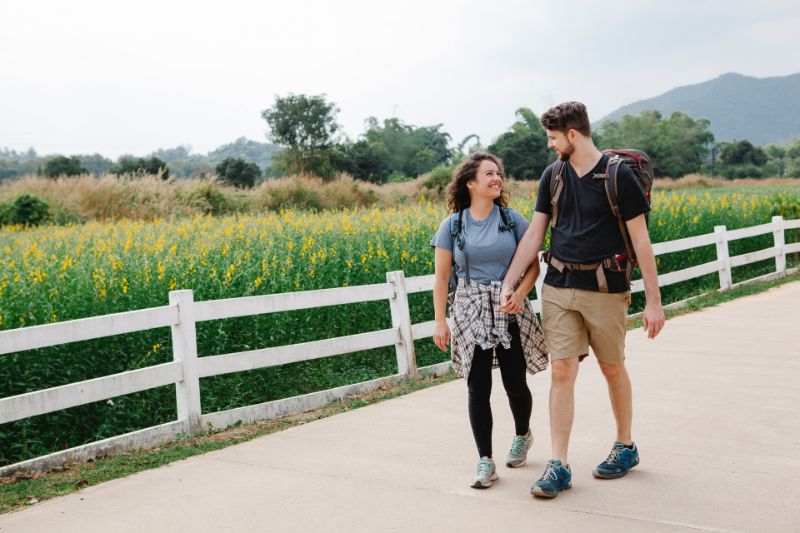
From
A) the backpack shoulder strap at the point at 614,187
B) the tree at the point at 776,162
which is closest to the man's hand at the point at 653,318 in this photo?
the backpack shoulder strap at the point at 614,187

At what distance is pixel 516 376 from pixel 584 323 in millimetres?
549

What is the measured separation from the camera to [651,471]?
18.1 feet

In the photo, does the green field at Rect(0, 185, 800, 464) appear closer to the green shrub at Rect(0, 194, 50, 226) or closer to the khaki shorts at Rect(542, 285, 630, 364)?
the khaki shorts at Rect(542, 285, 630, 364)

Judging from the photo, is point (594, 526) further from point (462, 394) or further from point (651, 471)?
point (462, 394)

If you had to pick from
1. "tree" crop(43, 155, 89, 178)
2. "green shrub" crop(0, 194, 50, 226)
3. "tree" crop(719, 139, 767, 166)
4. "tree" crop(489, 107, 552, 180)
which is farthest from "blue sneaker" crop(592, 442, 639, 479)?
"tree" crop(719, 139, 767, 166)

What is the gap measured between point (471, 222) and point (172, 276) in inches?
195

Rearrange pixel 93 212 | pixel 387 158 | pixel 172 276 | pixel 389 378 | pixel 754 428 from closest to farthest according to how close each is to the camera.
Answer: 1. pixel 754 428
2. pixel 389 378
3. pixel 172 276
4. pixel 93 212
5. pixel 387 158

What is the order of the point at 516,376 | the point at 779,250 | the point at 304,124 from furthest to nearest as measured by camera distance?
the point at 304,124 < the point at 779,250 < the point at 516,376

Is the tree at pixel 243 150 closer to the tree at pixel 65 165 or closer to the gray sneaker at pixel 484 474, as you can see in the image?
the tree at pixel 65 165

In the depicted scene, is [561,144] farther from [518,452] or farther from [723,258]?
[723,258]

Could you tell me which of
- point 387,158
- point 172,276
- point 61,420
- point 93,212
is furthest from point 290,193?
point 387,158

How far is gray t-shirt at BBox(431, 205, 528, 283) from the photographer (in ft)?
17.5

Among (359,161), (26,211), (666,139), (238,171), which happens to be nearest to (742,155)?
(666,139)

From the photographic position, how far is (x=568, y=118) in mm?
5098
